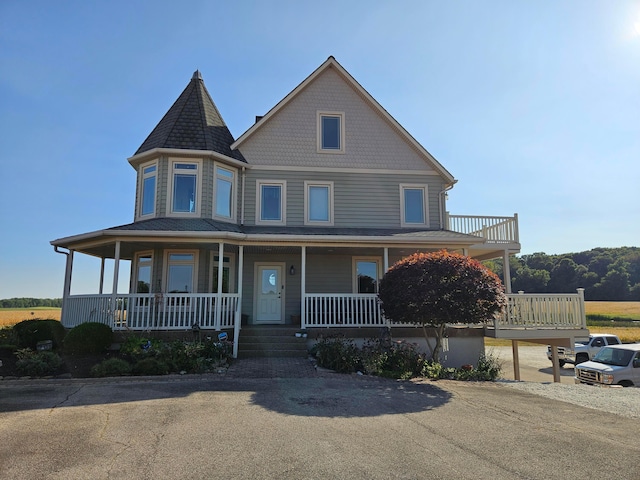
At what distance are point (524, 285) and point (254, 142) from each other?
69.4 m

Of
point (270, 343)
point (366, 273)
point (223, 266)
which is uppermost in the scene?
point (223, 266)

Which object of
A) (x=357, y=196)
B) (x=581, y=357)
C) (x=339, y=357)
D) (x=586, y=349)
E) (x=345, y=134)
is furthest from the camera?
(x=581, y=357)

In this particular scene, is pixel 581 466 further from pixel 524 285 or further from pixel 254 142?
pixel 524 285

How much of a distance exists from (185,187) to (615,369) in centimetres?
1476

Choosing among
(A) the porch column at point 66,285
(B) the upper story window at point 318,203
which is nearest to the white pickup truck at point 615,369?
(B) the upper story window at point 318,203

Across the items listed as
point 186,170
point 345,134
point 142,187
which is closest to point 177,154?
point 186,170

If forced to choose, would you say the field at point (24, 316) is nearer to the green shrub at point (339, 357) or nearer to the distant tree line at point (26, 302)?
the green shrub at point (339, 357)

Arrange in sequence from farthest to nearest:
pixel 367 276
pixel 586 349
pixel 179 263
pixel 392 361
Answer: pixel 586 349 → pixel 367 276 → pixel 179 263 → pixel 392 361

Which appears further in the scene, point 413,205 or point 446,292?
point 413,205

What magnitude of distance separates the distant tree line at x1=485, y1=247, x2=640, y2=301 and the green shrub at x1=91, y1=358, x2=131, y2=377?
63.9 meters

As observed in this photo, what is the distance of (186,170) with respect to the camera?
46.9 ft

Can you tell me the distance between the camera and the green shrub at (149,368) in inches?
369

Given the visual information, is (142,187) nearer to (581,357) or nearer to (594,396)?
(594,396)

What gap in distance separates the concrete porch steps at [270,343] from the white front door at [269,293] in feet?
7.51
